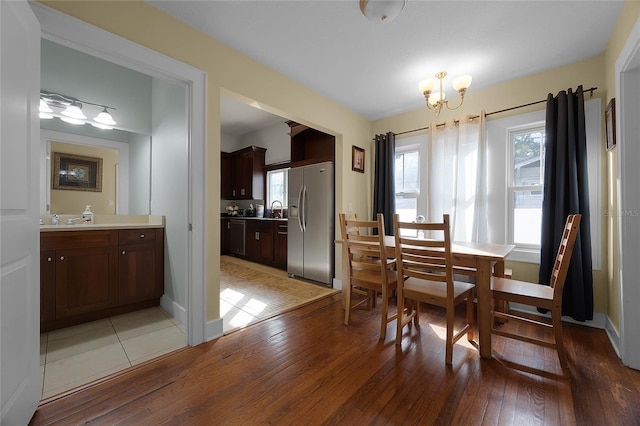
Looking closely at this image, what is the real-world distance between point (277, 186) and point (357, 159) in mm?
2385

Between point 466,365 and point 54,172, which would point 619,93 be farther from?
point 54,172

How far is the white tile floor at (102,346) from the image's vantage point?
5.33 feet

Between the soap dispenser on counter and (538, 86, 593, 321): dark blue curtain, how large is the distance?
4.64m

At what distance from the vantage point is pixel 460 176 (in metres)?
3.09

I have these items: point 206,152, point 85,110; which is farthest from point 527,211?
point 85,110

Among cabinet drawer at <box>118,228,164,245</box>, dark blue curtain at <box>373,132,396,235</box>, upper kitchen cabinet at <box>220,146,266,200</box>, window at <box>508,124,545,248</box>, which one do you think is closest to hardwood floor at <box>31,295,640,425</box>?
window at <box>508,124,545,248</box>

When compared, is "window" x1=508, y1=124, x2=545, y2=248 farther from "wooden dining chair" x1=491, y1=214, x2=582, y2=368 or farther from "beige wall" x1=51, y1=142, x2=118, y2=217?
"beige wall" x1=51, y1=142, x2=118, y2=217

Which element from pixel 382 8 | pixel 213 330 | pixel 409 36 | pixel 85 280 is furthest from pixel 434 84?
pixel 85 280

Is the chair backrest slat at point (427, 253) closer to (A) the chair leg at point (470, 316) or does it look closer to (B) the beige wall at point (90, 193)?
(A) the chair leg at point (470, 316)

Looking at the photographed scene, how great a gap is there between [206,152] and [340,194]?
190 centimetres

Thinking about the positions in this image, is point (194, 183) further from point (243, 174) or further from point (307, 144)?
point (243, 174)

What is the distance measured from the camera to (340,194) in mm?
3516

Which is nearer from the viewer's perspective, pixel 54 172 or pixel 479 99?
pixel 54 172

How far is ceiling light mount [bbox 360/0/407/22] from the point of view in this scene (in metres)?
1.53
